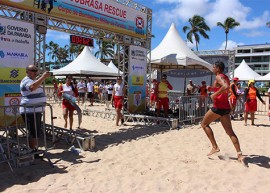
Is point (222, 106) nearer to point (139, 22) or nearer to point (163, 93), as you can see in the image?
point (163, 93)

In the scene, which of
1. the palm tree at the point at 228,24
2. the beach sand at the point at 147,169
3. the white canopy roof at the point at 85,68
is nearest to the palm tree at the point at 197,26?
the palm tree at the point at 228,24

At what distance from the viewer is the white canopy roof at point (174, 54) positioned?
11.9m

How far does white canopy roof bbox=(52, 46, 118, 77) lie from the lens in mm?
19413

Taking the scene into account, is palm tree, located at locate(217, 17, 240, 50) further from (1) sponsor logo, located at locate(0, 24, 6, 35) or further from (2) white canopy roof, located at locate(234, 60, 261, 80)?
(1) sponsor logo, located at locate(0, 24, 6, 35)

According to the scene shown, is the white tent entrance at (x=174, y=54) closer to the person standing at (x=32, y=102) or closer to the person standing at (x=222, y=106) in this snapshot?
the person standing at (x=222, y=106)

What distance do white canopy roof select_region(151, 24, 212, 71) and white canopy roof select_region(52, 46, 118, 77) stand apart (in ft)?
19.5

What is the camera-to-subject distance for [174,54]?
12.6 meters

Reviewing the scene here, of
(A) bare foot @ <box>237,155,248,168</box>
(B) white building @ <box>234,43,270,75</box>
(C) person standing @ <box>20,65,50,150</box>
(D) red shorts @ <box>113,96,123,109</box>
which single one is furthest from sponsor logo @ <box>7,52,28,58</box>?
(B) white building @ <box>234,43,270,75</box>

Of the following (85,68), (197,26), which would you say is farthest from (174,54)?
(197,26)

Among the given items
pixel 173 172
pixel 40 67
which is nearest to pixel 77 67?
pixel 40 67

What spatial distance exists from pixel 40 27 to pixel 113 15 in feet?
10.3

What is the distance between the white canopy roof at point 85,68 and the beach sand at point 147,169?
12.5 metres

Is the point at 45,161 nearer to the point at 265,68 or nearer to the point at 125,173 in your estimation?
the point at 125,173

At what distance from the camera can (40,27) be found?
7.02 meters
